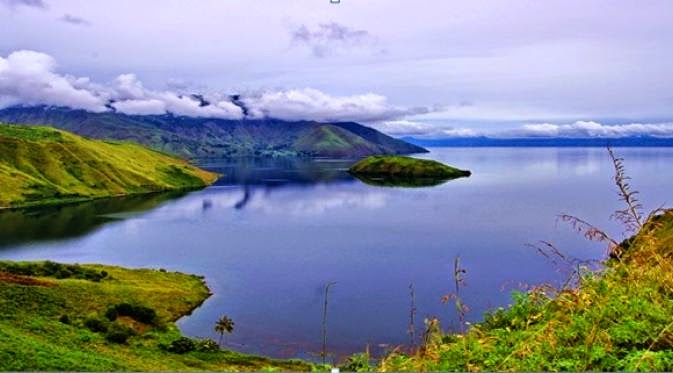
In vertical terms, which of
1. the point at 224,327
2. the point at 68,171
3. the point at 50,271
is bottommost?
the point at 224,327

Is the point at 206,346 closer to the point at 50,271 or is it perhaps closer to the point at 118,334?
the point at 118,334

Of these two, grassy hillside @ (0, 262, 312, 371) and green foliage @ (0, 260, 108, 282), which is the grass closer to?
grassy hillside @ (0, 262, 312, 371)

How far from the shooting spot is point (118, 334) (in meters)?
30.7

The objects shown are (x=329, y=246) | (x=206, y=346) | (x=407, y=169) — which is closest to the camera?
(x=206, y=346)

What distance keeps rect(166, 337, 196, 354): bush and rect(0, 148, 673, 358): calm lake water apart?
3.49m

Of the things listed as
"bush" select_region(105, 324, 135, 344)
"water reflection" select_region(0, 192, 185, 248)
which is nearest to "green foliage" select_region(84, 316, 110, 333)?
"bush" select_region(105, 324, 135, 344)

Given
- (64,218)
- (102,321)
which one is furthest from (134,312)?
(64,218)

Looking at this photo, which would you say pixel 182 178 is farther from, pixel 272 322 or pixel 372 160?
pixel 272 322

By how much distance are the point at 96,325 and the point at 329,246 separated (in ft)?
112

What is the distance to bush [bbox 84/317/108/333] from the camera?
31587mm

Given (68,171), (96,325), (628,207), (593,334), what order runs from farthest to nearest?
1. (68,171)
2. (96,325)
3. (628,207)
4. (593,334)

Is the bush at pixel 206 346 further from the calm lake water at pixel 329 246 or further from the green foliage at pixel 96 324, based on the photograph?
the green foliage at pixel 96 324

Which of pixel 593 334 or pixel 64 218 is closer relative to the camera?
pixel 593 334

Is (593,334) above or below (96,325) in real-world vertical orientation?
above
